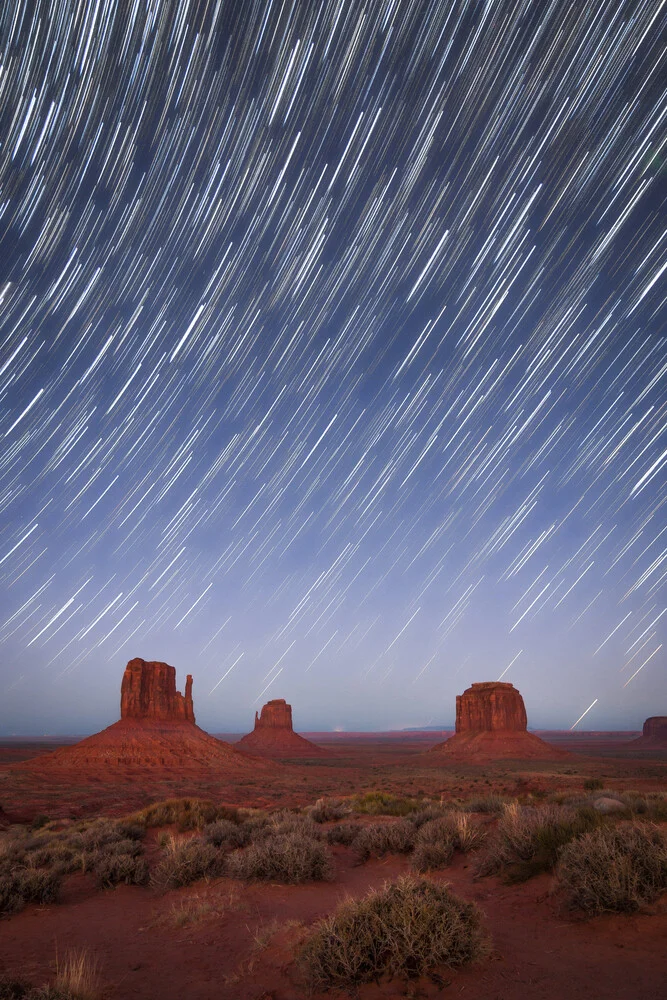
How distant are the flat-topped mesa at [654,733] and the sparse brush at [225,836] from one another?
5736 inches

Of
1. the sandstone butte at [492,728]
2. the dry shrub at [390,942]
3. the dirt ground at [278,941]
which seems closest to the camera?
the dirt ground at [278,941]

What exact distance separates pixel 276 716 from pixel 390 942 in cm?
13070

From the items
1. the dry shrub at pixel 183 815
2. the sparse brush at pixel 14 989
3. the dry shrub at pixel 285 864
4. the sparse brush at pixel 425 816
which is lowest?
the dry shrub at pixel 183 815

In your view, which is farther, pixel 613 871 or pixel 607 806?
pixel 607 806

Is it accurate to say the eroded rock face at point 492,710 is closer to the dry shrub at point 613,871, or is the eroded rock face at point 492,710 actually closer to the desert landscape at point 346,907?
the desert landscape at point 346,907

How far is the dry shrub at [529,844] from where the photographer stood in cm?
827

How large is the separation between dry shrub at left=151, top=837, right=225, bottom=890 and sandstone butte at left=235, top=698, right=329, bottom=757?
10348 cm

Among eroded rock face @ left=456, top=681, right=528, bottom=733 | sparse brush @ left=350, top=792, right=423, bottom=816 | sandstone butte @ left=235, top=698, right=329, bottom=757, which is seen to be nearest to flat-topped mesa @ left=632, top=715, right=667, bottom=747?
eroded rock face @ left=456, top=681, right=528, bottom=733

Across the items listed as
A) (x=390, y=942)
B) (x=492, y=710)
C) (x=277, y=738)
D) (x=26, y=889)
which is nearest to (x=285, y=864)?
(x=26, y=889)

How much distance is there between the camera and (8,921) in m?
8.62

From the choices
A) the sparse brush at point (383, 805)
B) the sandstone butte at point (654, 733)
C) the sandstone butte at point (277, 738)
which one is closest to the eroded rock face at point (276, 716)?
the sandstone butte at point (277, 738)

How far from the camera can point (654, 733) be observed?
428ft

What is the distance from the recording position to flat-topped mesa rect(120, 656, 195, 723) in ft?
260

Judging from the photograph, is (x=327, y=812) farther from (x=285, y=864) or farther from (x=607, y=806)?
(x=607, y=806)
